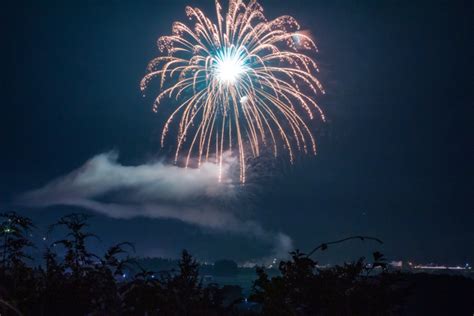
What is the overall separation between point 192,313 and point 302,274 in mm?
1940

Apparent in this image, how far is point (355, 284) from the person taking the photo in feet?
24.3

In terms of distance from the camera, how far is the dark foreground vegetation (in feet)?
23.3

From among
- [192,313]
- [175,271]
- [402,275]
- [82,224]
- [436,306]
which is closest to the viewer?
[402,275]

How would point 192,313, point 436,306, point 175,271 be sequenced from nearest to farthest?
point 192,313 < point 175,271 < point 436,306

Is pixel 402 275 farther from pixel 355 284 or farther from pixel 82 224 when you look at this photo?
pixel 82 224

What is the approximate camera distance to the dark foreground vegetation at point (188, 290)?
7102mm

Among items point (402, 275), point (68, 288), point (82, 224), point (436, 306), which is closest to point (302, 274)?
point (402, 275)

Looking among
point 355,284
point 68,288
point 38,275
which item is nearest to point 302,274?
point 355,284

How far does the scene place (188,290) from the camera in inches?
321

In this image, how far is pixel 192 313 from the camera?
7.82 metres

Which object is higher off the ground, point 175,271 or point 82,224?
point 82,224

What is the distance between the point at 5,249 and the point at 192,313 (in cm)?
645

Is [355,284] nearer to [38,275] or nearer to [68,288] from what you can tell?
[68,288]

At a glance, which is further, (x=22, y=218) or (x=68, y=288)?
(x=22, y=218)
